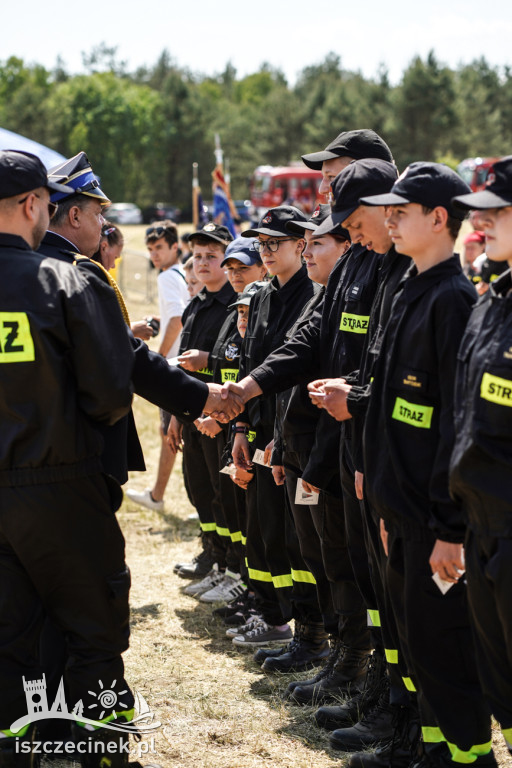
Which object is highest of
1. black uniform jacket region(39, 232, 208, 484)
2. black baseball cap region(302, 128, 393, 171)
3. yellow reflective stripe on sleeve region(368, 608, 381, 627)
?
black baseball cap region(302, 128, 393, 171)

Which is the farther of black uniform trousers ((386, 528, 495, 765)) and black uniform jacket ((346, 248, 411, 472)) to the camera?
black uniform jacket ((346, 248, 411, 472))

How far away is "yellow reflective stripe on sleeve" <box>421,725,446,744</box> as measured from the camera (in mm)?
3424

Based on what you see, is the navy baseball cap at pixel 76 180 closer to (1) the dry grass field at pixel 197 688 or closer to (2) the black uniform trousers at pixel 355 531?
(2) the black uniform trousers at pixel 355 531

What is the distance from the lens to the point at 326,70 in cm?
10338

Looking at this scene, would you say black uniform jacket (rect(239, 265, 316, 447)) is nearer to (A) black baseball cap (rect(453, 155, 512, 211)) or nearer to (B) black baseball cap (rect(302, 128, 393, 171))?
(B) black baseball cap (rect(302, 128, 393, 171))

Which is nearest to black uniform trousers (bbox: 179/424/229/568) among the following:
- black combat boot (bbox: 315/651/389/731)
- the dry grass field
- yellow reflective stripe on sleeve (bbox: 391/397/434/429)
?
the dry grass field

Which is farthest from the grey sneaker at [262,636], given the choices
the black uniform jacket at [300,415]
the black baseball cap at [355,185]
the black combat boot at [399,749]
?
the black baseball cap at [355,185]

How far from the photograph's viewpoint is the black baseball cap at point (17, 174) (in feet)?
10.9

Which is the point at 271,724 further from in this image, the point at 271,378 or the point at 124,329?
the point at 124,329

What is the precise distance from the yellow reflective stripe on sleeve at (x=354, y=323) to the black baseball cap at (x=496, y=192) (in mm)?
1295

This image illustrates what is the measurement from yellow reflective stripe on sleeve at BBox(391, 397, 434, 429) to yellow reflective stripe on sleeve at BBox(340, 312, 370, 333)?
889 mm

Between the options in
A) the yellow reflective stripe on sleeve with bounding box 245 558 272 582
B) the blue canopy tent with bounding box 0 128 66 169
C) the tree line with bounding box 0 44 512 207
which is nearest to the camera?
the yellow reflective stripe on sleeve with bounding box 245 558 272 582

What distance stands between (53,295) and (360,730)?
2.49 metres


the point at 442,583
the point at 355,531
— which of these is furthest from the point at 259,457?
the point at 442,583
